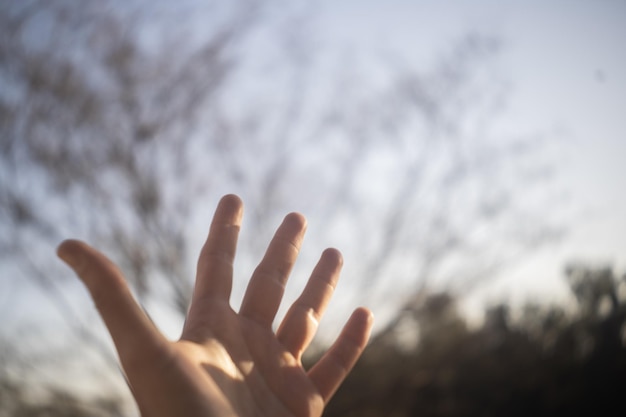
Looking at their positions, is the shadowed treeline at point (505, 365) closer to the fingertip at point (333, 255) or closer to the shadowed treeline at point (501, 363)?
the shadowed treeline at point (501, 363)

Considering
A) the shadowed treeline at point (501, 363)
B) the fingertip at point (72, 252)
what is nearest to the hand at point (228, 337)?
the fingertip at point (72, 252)

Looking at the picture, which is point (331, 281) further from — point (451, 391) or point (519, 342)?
point (519, 342)

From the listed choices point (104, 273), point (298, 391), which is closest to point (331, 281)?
point (298, 391)

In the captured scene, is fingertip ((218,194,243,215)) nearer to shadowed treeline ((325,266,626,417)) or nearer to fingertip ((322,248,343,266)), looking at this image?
fingertip ((322,248,343,266))

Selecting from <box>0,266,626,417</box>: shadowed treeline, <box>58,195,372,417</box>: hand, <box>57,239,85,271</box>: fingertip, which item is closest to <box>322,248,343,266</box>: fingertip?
<box>58,195,372,417</box>: hand

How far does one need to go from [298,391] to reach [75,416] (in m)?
3.50

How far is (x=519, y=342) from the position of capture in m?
5.31

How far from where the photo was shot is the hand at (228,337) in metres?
0.95

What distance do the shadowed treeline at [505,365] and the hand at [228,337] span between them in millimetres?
3284

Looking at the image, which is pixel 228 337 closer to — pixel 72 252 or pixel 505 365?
pixel 72 252

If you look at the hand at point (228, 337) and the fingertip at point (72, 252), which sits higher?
the fingertip at point (72, 252)

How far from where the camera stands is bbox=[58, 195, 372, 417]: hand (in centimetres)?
95

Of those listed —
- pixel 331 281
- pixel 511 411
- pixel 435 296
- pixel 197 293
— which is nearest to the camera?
pixel 197 293

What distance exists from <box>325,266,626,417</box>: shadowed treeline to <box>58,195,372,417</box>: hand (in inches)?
129
